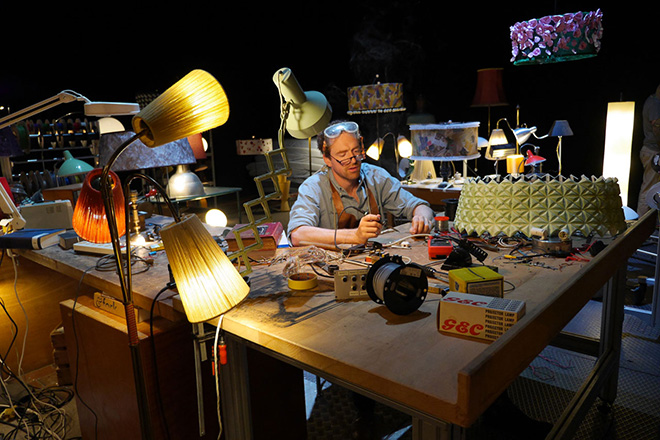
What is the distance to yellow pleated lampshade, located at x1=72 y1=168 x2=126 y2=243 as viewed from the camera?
1.89 m

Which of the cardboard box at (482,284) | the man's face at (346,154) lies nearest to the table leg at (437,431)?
the cardboard box at (482,284)

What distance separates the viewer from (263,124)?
9.86 m

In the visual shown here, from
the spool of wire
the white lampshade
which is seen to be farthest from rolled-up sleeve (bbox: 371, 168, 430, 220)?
the spool of wire

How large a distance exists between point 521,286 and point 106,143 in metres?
1.90

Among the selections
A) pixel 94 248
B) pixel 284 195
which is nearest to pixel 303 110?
pixel 94 248

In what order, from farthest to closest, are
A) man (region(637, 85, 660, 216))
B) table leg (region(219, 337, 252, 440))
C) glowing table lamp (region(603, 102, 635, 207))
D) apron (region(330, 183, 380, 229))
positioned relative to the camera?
man (region(637, 85, 660, 216))
glowing table lamp (region(603, 102, 635, 207))
apron (region(330, 183, 380, 229))
table leg (region(219, 337, 252, 440))

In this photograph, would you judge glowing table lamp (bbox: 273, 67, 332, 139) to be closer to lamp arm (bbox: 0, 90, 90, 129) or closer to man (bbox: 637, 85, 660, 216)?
lamp arm (bbox: 0, 90, 90, 129)

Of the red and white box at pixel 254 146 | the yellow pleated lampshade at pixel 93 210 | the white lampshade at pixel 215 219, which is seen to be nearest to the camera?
the yellow pleated lampshade at pixel 93 210

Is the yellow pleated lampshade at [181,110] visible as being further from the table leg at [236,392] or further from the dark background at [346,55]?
the dark background at [346,55]

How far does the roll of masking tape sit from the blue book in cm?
150

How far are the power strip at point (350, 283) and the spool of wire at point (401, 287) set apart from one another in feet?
0.37

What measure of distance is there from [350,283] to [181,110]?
0.68m

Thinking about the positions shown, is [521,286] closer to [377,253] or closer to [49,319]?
[377,253]

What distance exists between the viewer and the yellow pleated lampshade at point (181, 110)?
115 cm
